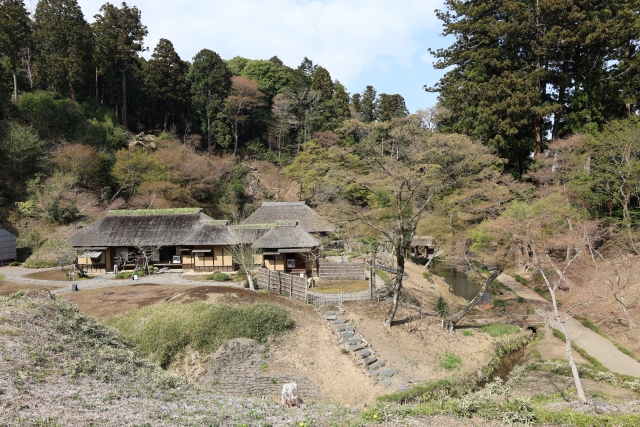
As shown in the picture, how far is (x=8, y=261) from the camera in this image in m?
27.8

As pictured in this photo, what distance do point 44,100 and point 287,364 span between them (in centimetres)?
3852

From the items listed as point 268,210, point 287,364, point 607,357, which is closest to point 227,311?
point 287,364

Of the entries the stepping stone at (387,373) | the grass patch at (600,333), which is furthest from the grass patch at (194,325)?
the grass patch at (600,333)

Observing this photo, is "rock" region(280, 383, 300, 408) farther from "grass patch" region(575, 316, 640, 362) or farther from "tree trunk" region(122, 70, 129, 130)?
"tree trunk" region(122, 70, 129, 130)

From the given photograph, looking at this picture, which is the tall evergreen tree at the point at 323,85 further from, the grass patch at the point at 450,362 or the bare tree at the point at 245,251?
the grass patch at the point at 450,362

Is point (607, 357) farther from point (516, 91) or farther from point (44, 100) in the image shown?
point (44, 100)

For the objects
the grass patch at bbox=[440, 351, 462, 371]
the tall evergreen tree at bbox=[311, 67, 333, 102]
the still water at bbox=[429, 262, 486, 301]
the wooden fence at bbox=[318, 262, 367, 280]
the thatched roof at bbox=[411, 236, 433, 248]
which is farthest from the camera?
the tall evergreen tree at bbox=[311, 67, 333, 102]

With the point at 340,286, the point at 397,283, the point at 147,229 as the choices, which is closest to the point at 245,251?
the point at 340,286

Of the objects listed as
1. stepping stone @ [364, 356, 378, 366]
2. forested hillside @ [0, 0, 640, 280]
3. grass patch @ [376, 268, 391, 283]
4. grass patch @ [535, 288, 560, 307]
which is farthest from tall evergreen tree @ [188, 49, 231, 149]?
stepping stone @ [364, 356, 378, 366]

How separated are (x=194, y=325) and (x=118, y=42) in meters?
41.5

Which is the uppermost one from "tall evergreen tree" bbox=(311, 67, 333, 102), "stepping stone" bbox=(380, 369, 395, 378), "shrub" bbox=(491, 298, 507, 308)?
"tall evergreen tree" bbox=(311, 67, 333, 102)

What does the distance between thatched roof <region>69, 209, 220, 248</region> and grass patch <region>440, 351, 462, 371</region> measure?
16.3 meters

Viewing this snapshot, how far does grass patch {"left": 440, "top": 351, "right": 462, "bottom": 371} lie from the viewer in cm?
1304

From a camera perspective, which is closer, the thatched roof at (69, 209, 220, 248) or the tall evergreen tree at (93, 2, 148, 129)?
the thatched roof at (69, 209, 220, 248)
